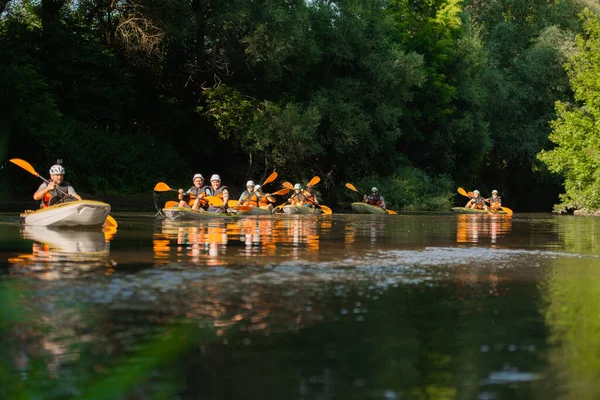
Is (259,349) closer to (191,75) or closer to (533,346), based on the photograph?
(533,346)

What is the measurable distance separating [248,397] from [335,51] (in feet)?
139

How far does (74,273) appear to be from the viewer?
10.1 m

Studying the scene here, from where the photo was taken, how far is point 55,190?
2005cm

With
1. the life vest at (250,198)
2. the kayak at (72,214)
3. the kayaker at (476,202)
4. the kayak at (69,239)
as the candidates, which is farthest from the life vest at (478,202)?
the kayak at (69,239)

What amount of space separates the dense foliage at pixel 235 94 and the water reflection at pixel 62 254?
17888 mm

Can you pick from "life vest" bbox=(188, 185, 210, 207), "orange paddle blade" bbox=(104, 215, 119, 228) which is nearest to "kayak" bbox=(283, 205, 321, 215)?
"life vest" bbox=(188, 185, 210, 207)

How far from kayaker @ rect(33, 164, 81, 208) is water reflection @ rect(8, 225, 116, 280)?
4.25ft

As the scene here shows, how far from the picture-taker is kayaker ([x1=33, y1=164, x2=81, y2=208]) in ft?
64.3

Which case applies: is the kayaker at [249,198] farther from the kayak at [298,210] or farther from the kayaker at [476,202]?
the kayaker at [476,202]

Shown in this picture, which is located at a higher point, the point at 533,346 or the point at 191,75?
the point at 191,75


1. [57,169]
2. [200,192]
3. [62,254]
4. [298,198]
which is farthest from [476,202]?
[62,254]

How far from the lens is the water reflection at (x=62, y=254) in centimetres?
1035

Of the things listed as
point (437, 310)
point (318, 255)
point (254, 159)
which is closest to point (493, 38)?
point (254, 159)

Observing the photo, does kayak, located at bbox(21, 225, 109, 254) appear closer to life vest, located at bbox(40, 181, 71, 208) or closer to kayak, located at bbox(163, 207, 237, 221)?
life vest, located at bbox(40, 181, 71, 208)
